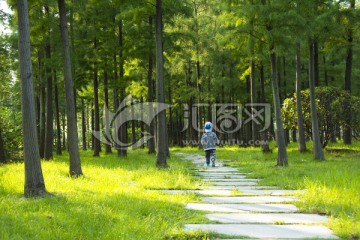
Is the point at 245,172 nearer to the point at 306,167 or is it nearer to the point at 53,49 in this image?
the point at 306,167

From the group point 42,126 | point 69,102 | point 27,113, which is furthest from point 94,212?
point 42,126

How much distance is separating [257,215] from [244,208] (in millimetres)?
608

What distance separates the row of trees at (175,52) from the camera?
1320 cm

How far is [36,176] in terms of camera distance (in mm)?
7695

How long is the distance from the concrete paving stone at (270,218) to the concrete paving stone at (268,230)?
9.8 inches

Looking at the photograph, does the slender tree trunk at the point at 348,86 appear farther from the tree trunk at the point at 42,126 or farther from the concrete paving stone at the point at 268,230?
the tree trunk at the point at 42,126

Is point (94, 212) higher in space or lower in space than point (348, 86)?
lower

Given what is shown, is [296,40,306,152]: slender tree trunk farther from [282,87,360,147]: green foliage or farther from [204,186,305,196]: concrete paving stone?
[204,186,305,196]: concrete paving stone

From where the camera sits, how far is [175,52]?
22109 mm

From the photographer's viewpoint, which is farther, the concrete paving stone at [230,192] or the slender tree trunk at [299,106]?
the slender tree trunk at [299,106]

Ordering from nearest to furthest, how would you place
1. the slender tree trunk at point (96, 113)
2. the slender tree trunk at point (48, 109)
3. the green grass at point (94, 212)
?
1. the green grass at point (94, 212)
2. the slender tree trunk at point (48, 109)
3. the slender tree trunk at point (96, 113)

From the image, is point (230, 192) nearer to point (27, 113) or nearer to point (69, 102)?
point (27, 113)

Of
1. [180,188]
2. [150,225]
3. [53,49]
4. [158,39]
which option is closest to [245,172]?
[180,188]

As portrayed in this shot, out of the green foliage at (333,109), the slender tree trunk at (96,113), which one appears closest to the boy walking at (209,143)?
the green foliage at (333,109)
